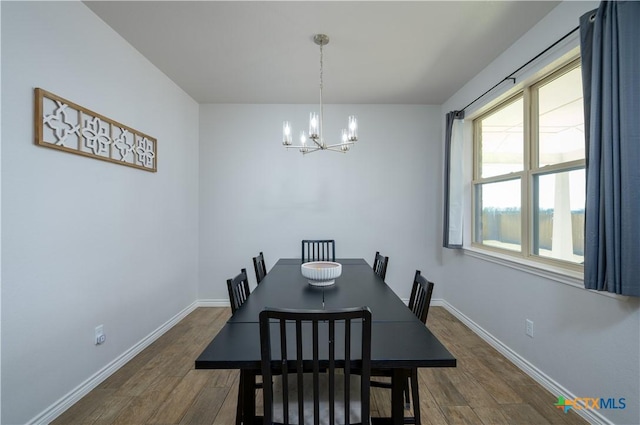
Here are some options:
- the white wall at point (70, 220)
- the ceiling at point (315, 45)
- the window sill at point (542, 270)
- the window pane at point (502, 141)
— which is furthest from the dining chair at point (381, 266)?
the white wall at point (70, 220)

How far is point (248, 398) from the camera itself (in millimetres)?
1385

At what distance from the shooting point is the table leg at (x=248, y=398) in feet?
4.48

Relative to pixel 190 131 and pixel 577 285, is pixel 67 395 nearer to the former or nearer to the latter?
A: pixel 190 131

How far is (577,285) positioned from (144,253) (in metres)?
3.46

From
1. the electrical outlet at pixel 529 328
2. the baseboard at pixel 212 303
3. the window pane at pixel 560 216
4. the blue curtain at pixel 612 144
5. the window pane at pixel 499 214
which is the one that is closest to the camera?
the blue curtain at pixel 612 144

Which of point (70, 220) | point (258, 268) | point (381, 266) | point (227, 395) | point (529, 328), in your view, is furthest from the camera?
point (381, 266)

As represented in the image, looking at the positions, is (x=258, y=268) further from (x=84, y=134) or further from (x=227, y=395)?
(x=84, y=134)

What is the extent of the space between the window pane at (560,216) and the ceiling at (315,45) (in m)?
1.18

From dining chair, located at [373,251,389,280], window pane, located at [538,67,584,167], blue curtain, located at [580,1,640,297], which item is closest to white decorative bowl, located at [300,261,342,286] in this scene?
dining chair, located at [373,251,389,280]

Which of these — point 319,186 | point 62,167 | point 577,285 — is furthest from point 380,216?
point 62,167

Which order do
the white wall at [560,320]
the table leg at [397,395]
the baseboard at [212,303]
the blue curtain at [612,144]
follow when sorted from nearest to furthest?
the table leg at [397,395] → the blue curtain at [612,144] → the white wall at [560,320] → the baseboard at [212,303]

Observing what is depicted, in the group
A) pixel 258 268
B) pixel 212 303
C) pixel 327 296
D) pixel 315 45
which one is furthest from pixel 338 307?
pixel 212 303

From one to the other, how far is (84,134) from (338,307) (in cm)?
210

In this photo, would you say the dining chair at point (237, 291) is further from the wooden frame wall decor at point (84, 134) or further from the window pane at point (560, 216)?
the window pane at point (560, 216)
